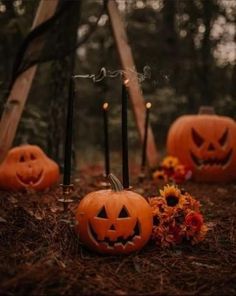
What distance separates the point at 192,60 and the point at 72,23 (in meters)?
5.80

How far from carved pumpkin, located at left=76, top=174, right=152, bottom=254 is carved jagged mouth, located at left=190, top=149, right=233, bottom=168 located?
2926 mm

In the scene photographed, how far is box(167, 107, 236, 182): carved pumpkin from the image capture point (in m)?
5.46

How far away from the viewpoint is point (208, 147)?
5461mm

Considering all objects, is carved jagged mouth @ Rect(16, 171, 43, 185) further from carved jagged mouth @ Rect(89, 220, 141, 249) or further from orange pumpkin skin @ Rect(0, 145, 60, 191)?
carved jagged mouth @ Rect(89, 220, 141, 249)

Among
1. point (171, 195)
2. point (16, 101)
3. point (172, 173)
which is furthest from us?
point (172, 173)

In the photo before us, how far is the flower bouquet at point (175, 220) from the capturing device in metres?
2.84

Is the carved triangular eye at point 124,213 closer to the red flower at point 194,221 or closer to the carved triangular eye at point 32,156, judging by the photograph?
the red flower at point 194,221

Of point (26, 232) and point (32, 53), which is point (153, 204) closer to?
point (26, 232)

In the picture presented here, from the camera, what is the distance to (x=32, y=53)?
457 centimetres

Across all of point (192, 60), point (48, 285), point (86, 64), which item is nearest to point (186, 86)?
point (192, 60)

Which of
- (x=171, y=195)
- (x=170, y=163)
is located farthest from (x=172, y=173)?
(x=171, y=195)

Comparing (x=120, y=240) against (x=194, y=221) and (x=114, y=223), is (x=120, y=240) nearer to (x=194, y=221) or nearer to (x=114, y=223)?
(x=114, y=223)

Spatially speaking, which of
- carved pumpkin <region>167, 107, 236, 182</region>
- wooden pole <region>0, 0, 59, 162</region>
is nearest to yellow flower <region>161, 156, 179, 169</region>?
carved pumpkin <region>167, 107, 236, 182</region>

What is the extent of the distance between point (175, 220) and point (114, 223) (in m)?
0.51
